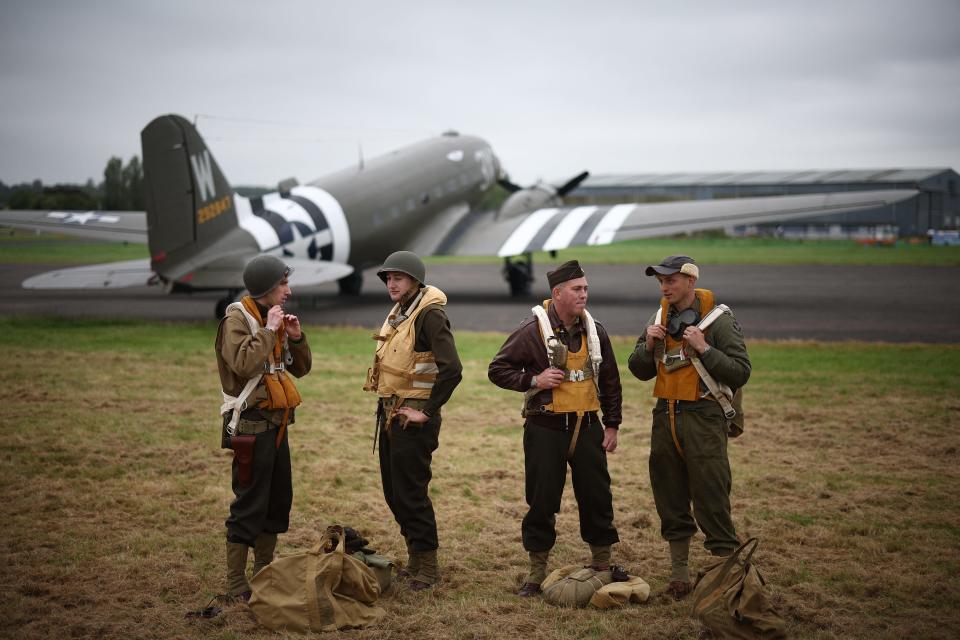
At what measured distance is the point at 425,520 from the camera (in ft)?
19.4

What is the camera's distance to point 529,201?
28.3 metres

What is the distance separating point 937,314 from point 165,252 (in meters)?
18.1

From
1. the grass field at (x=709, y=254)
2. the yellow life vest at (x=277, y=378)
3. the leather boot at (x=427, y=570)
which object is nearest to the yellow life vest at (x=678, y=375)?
the leather boot at (x=427, y=570)

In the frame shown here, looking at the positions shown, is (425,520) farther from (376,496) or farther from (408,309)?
(376,496)

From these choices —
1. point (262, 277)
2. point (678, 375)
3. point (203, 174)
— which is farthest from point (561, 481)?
point (203, 174)

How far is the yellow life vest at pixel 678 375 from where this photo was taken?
18.6ft

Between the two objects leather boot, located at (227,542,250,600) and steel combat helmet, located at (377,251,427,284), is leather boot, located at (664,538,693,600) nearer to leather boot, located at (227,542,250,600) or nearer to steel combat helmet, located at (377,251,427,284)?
steel combat helmet, located at (377,251,427,284)

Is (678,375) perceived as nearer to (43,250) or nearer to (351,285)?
(351,285)

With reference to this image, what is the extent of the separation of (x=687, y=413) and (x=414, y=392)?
6.30 ft

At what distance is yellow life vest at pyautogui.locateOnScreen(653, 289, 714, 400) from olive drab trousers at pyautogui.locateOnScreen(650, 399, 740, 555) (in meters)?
0.08

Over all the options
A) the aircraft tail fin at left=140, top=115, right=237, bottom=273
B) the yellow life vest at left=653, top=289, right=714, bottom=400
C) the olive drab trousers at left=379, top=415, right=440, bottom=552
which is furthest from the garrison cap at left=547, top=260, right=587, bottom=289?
the aircraft tail fin at left=140, top=115, right=237, bottom=273

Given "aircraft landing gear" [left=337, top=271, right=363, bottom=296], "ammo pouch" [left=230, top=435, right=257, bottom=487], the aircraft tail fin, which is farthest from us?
"aircraft landing gear" [left=337, top=271, right=363, bottom=296]

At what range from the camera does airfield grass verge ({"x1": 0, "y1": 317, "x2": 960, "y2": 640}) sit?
209 inches

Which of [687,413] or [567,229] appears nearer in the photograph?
[687,413]
